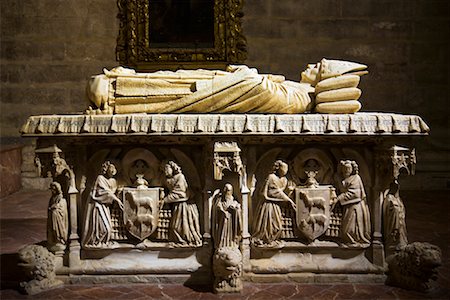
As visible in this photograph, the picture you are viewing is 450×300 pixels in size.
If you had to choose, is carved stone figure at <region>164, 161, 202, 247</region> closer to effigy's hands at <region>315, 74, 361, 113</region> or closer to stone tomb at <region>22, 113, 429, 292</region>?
stone tomb at <region>22, 113, 429, 292</region>

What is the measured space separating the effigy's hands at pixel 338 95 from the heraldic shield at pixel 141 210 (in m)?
1.31

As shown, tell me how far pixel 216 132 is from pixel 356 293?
1424mm

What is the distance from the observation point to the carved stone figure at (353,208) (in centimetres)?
376

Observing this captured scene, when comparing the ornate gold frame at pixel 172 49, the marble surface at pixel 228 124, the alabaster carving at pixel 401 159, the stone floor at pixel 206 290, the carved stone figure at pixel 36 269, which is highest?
the ornate gold frame at pixel 172 49

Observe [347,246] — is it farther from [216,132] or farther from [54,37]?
[54,37]

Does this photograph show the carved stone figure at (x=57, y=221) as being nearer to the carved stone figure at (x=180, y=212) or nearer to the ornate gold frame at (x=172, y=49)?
the carved stone figure at (x=180, y=212)

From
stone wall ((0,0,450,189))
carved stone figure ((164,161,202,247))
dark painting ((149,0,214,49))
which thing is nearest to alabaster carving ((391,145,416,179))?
carved stone figure ((164,161,202,247))

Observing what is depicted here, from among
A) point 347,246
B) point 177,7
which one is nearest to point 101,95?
point 347,246

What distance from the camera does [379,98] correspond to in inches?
295

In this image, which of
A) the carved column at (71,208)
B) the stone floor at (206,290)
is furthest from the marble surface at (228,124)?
the stone floor at (206,290)

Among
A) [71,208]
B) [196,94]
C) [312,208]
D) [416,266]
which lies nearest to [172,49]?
[196,94]

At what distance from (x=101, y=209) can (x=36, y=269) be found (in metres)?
0.58

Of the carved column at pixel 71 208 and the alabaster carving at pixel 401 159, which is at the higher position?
the alabaster carving at pixel 401 159

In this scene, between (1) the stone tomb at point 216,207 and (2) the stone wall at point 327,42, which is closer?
(1) the stone tomb at point 216,207
